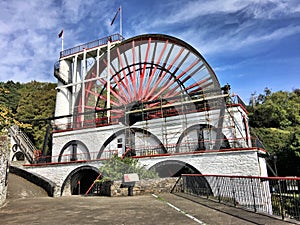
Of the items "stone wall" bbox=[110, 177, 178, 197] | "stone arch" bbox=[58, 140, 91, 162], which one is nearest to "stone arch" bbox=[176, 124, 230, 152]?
"stone wall" bbox=[110, 177, 178, 197]

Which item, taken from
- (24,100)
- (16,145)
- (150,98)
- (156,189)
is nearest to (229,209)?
(156,189)

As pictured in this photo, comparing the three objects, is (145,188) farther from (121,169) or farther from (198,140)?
(198,140)

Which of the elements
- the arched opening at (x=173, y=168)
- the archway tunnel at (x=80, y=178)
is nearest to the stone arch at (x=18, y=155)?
the archway tunnel at (x=80, y=178)

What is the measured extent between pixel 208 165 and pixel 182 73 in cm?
890

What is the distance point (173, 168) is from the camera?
1538cm

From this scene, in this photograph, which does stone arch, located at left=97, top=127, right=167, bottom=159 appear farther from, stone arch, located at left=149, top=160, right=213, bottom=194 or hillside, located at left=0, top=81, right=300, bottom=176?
hillside, located at left=0, top=81, right=300, bottom=176

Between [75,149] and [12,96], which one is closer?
[75,149]

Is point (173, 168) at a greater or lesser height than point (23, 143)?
lesser

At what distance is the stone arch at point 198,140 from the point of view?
14.9 meters

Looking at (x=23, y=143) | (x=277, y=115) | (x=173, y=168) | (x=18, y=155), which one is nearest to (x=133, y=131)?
(x=173, y=168)

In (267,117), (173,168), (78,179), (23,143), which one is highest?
(267,117)

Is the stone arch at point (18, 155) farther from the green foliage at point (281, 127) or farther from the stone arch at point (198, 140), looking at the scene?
the green foliage at point (281, 127)

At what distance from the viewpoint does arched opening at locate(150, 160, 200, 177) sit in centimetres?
1379

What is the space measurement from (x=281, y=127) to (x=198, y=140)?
79.4 feet
